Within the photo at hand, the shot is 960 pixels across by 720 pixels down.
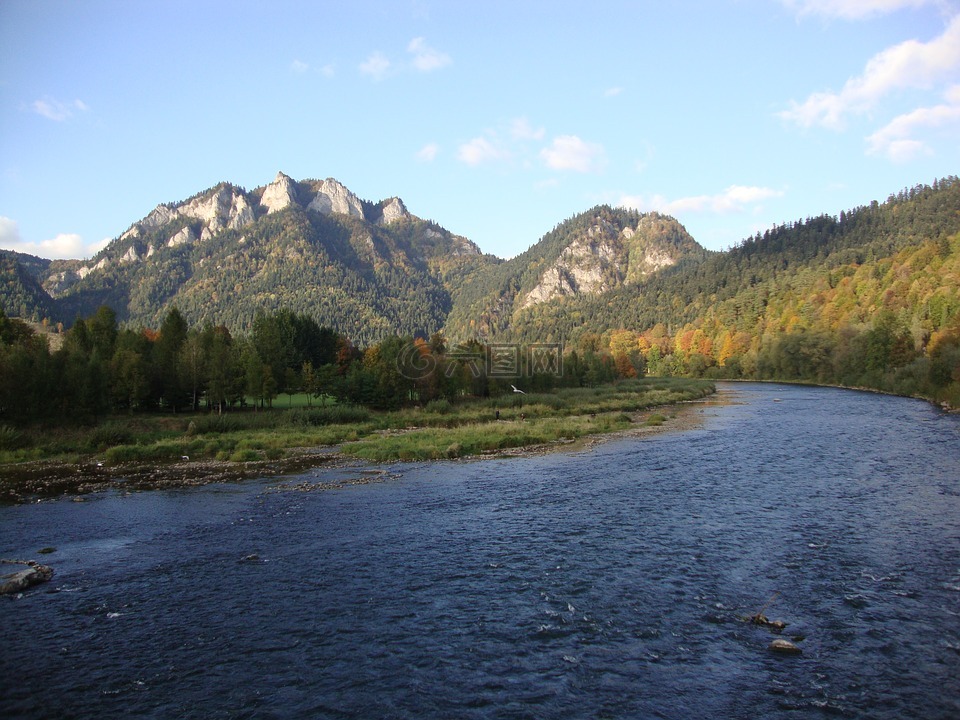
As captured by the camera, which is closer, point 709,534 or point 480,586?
point 480,586

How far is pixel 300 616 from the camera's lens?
16484mm

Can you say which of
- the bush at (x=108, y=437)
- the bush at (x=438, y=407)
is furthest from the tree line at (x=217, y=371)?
the bush at (x=108, y=437)

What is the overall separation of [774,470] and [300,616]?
29.6 meters

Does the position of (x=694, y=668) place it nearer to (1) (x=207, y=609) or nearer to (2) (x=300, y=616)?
(2) (x=300, y=616)

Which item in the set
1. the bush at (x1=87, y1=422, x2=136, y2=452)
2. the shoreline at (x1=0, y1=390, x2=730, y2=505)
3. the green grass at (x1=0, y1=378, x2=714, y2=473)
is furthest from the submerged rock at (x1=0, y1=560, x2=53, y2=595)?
the bush at (x1=87, y1=422, x2=136, y2=452)

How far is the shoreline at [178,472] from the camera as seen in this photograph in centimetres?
3347

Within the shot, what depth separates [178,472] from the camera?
38625 mm

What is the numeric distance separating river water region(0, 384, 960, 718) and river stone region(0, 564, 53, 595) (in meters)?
0.64

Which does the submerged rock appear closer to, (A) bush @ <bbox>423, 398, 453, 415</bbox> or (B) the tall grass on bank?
(B) the tall grass on bank

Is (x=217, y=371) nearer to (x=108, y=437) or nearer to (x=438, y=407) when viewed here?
(x=108, y=437)

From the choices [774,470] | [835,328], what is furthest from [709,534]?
[835,328]

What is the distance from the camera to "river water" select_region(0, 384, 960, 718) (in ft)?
41.4

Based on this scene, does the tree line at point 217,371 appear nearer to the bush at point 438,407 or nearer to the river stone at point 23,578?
the bush at point 438,407

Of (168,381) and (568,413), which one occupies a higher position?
(168,381)
